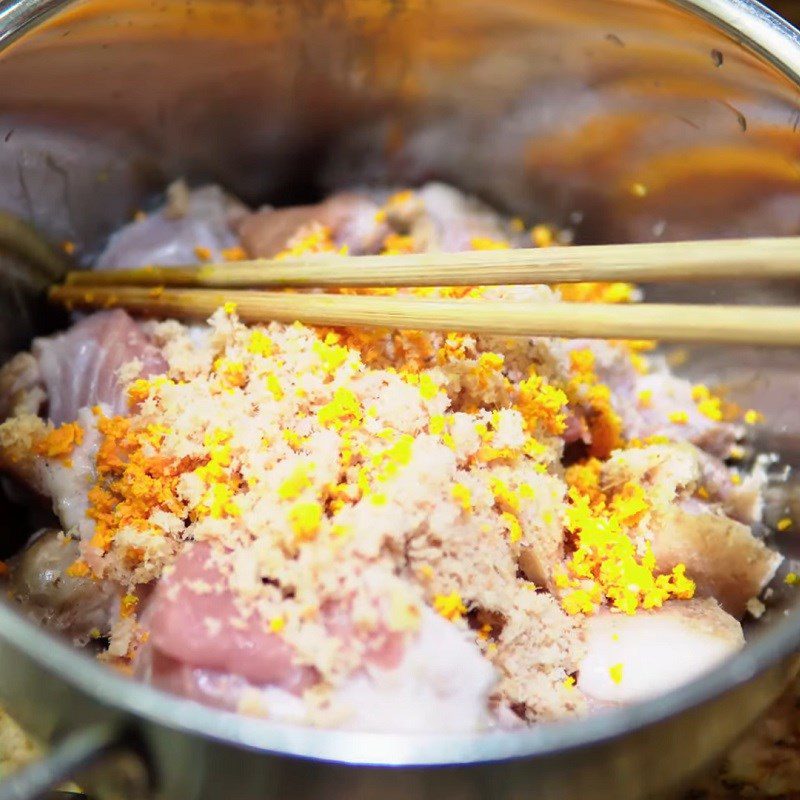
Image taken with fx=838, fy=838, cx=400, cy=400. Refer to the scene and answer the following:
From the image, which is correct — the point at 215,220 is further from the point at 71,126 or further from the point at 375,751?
the point at 375,751

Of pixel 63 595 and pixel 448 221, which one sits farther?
pixel 448 221

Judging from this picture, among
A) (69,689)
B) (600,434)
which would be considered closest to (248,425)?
(69,689)

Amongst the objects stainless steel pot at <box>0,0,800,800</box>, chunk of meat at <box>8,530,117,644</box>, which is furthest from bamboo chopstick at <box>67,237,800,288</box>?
chunk of meat at <box>8,530,117,644</box>

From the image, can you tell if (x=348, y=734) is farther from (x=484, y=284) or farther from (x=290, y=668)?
(x=484, y=284)

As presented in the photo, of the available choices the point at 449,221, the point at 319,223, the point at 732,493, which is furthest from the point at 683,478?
the point at 319,223

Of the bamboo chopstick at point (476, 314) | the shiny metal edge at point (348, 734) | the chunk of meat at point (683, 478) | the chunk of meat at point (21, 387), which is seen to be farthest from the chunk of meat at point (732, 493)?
the chunk of meat at point (21, 387)

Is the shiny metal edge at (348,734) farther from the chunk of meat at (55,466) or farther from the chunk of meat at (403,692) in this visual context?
the chunk of meat at (55,466)
